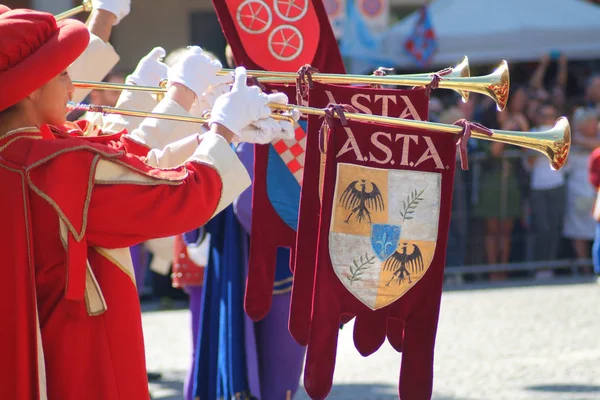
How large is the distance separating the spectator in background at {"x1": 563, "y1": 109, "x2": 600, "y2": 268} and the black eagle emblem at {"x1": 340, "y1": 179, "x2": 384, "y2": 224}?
6.68m

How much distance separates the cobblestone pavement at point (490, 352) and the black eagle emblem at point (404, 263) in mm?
2468

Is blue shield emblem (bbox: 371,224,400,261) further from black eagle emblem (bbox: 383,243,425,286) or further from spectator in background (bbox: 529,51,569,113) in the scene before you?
spectator in background (bbox: 529,51,569,113)

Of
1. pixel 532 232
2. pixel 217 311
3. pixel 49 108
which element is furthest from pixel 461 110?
pixel 49 108

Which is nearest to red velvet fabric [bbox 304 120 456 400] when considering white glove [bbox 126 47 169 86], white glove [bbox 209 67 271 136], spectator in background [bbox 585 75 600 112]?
white glove [bbox 209 67 271 136]

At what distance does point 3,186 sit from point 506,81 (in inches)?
60.5

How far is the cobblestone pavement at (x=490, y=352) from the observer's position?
563 centimetres

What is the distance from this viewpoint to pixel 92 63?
3.98m

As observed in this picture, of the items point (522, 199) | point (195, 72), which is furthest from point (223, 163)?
point (522, 199)

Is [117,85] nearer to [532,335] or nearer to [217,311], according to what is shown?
[217,311]

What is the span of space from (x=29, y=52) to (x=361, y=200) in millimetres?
1073

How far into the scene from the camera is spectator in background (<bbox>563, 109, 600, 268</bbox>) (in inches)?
372

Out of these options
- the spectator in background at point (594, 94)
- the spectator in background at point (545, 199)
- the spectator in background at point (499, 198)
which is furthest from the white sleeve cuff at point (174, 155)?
the spectator in background at point (594, 94)

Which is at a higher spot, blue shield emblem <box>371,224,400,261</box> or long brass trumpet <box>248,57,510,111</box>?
long brass trumpet <box>248,57,510,111</box>

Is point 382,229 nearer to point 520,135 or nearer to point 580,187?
point 520,135
